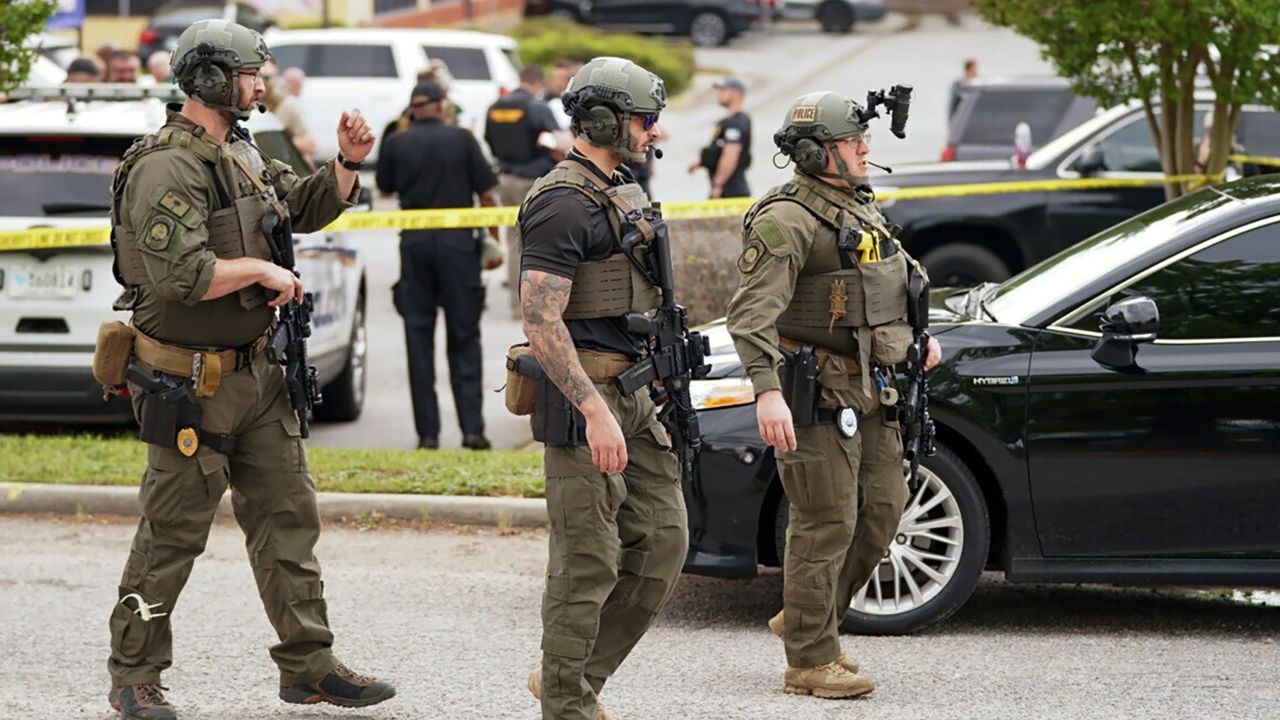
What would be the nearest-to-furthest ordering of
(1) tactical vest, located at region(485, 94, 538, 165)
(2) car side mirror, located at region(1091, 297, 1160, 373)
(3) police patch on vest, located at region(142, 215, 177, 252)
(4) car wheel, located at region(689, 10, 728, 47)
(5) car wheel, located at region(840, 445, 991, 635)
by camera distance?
(3) police patch on vest, located at region(142, 215, 177, 252)
(2) car side mirror, located at region(1091, 297, 1160, 373)
(5) car wheel, located at region(840, 445, 991, 635)
(1) tactical vest, located at region(485, 94, 538, 165)
(4) car wheel, located at region(689, 10, 728, 47)

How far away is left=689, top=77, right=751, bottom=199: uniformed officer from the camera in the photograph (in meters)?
15.7

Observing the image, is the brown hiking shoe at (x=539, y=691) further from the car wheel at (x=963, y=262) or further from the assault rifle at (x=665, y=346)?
the car wheel at (x=963, y=262)

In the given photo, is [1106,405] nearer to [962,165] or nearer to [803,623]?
[803,623]

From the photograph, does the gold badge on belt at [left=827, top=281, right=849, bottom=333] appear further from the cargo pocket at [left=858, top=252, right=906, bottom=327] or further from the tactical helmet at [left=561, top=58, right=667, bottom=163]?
the tactical helmet at [left=561, top=58, right=667, bottom=163]

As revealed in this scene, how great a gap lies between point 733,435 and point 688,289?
572 cm

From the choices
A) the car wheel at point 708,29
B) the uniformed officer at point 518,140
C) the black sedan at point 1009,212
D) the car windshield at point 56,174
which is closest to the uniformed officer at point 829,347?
the car windshield at point 56,174

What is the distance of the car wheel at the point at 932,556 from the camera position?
21.2 feet

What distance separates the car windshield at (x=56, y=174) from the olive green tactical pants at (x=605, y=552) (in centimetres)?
527

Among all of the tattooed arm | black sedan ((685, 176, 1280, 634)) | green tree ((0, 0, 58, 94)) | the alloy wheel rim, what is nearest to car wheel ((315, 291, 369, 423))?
green tree ((0, 0, 58, 94))

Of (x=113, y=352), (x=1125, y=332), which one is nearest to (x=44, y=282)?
(x=113, y=352)

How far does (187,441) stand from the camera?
536 cm

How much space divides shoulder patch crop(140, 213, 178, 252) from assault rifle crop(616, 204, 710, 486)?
48.0 inches

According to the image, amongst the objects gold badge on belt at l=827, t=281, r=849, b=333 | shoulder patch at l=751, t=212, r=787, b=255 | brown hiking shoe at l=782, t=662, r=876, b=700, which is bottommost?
brown hiking shoe at l=782, t=662, r=876, b=700

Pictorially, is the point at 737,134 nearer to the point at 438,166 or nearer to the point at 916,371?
the point at 438,166
